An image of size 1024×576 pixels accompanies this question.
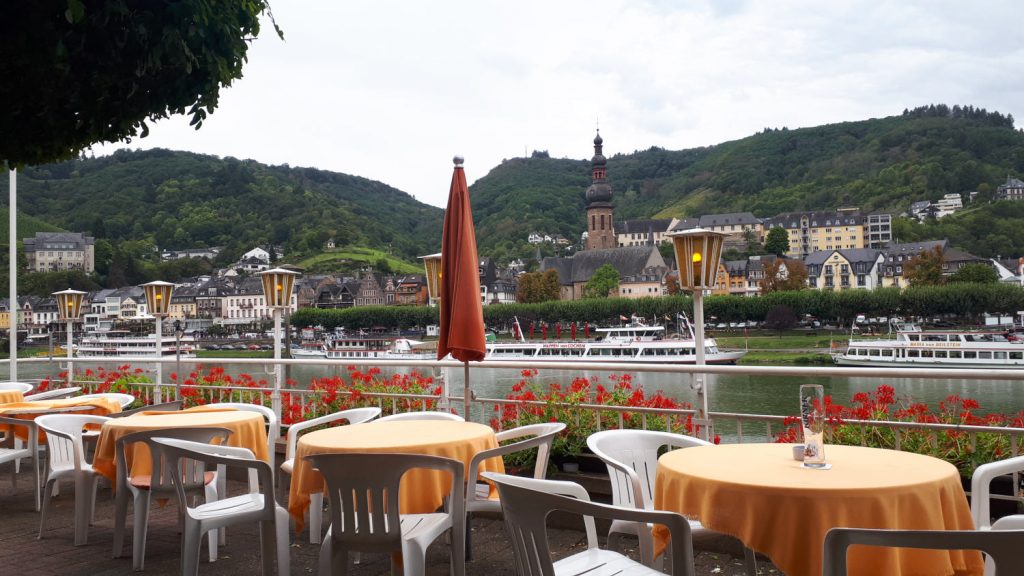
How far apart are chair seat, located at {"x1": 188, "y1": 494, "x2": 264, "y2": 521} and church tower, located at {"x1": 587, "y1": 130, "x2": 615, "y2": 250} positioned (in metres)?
95.7

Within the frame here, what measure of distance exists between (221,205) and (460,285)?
73.6m

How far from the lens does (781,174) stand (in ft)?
337

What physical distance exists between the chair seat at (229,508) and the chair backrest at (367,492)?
2.22ft

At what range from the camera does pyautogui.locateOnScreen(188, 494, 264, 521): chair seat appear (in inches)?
117

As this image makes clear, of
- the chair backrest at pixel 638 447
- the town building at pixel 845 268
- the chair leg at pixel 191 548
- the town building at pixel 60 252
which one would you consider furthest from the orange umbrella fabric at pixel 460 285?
the town building at pixel 845 268

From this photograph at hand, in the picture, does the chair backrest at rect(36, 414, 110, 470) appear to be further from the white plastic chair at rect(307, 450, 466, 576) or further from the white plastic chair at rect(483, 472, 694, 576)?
the white plastic chair at rect(483, 472, 694, 576)

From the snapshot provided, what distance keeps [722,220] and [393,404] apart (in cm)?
9729

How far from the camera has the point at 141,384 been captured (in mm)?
7824

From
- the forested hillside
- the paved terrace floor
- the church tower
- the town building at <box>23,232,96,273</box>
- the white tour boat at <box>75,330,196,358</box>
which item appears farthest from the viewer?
the church tower

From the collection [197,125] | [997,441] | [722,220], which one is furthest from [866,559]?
[722,220]

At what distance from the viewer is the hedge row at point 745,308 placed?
205ft

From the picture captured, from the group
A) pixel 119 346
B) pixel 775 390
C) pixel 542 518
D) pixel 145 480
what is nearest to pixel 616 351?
pixel 775 390

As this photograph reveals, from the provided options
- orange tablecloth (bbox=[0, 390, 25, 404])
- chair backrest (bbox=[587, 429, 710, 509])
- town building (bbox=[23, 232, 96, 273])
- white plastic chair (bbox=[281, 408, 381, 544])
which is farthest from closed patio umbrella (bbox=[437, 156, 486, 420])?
town building (bbox=[23, 232, 96, 273])

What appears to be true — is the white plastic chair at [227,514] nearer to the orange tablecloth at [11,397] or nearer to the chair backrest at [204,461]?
the chair backrest at [204,461]
